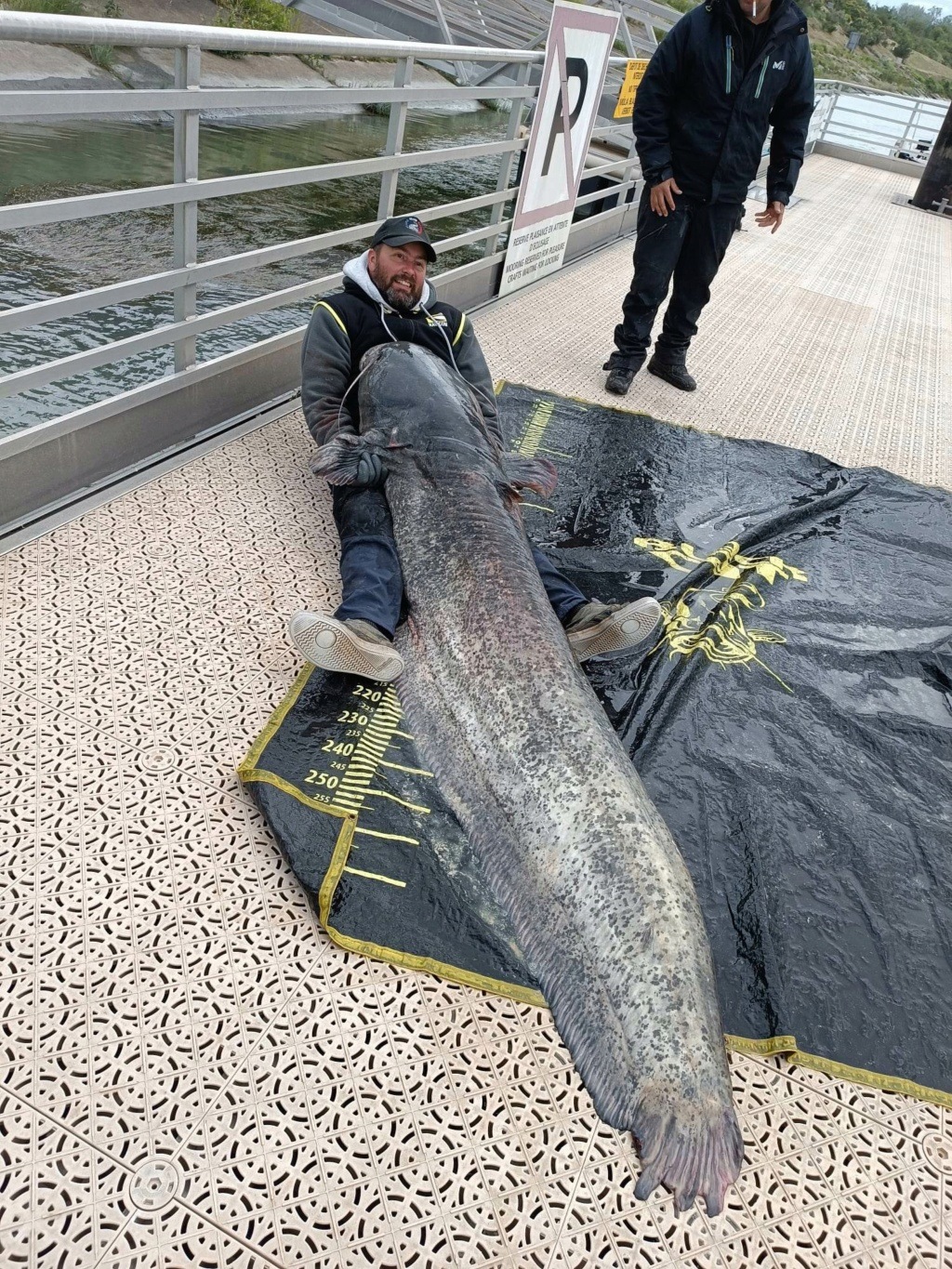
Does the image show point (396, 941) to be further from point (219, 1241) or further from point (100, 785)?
point (100, 785)

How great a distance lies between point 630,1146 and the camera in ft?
4.84

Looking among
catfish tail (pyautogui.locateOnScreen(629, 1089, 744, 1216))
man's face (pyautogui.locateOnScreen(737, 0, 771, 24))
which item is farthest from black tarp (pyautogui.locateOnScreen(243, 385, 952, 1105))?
man's face (pyautogui.locateOnScreen(737, 0, 771, 24))

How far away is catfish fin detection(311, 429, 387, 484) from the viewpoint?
8.72ft

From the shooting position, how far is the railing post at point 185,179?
8.71ft

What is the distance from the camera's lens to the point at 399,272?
10.2ft

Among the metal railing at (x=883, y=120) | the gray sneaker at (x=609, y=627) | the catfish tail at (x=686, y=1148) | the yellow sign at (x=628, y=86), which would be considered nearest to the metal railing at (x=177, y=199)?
the gray sneaker at (x=609, y=627)

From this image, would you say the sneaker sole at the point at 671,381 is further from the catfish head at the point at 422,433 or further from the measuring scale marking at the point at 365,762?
the measuring scale marking at the point at 365,762

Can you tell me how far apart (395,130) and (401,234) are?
1.16m

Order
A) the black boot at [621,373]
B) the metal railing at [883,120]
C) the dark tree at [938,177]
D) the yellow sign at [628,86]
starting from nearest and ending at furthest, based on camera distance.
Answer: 1. the black boot at [621,373]
2. the yellow sign at [628,86]
3. the dark tree at [938,177]
4. the metal railing at [883,120]

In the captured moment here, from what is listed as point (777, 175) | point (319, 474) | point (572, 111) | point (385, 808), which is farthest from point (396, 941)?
point (572, 111)

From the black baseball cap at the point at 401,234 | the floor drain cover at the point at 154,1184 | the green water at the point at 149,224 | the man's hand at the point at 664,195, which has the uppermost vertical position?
the man's hand at the point at 664,195

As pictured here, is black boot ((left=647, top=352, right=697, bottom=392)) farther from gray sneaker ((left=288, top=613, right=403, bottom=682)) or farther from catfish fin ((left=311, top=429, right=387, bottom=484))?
gray sneaker ((left=288, top=613, right=403, bottom=682))

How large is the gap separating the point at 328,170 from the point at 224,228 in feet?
15.9

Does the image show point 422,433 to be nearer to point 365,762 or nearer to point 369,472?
point 369,472
